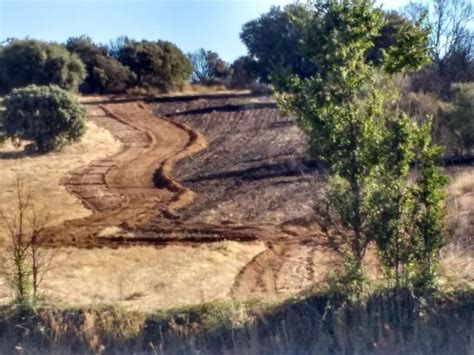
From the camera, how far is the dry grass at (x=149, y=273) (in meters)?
17.0

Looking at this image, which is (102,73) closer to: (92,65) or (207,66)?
(92,65)

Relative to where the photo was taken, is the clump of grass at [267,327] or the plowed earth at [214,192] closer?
the clump of grass at [267,327]

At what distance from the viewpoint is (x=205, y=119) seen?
53.3 m

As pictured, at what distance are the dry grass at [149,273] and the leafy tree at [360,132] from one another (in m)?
4.26

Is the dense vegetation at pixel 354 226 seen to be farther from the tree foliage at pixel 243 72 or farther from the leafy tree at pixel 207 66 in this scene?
the leafy tree at pixel 207 66

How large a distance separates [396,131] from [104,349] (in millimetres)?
4105

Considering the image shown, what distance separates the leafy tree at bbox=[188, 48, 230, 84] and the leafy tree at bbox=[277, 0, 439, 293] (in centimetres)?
7091

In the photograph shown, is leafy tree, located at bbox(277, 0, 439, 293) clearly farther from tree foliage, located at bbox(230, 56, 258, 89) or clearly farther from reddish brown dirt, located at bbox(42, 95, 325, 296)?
tree foliage, located at bbox(230, 56, 258, 89)

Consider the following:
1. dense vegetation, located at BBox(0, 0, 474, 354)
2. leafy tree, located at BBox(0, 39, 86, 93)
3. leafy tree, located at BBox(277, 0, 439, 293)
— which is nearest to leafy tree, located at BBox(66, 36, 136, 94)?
leafy tree, located at BBox(0, 39, 86, 93)

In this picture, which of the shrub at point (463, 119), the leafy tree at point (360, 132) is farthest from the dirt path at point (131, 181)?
the leafy tree at point (360, 132)

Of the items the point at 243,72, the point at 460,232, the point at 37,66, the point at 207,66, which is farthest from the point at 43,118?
the point at 207,66

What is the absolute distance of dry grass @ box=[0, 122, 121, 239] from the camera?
28.9m

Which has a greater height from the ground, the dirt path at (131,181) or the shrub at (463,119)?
the shrub at (463,119)

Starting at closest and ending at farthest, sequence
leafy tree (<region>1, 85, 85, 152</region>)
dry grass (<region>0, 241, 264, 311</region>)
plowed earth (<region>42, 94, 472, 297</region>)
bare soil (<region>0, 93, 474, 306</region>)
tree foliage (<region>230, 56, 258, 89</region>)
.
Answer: dry grass (<region>0, 241, 264, 311</region>), bare soil (<region>0, 93, 474, 306</region>), plowed earth (<region>42, 94, 472, 297</region>), leafy tree (<region>1, 85, 85, 152</region>), tree foliage (<region>230, 56, 258, 89</region>)
